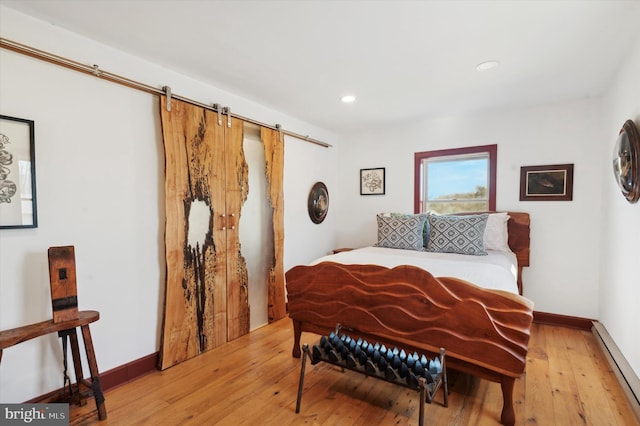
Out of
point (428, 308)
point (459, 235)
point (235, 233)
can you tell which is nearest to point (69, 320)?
point (235, 233)

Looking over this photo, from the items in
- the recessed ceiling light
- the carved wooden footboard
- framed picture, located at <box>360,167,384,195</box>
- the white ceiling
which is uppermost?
the white ceiling

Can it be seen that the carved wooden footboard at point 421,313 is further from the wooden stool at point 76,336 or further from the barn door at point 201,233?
the wooden stool at point 76,336

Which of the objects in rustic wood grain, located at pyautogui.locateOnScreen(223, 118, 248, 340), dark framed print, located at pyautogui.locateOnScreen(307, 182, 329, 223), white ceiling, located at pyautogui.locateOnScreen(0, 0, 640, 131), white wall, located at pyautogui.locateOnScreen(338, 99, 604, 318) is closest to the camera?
white ceiling, located at pyautogui.locateOnScreen(0, 0, 640, 131)

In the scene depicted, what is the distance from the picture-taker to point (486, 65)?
7.59 ft

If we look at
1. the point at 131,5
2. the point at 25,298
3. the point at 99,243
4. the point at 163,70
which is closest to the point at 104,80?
the point at 163,70

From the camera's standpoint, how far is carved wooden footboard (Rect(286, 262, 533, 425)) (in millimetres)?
1701

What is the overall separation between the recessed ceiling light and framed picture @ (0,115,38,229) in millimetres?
2943

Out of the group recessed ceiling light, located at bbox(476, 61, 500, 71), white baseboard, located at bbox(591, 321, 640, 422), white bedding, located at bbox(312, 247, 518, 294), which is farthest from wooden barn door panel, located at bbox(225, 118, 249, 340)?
white baseboard, located at bbox(591, 321, 640, 422)

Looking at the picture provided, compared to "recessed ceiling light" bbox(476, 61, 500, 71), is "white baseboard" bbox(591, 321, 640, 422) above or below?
below

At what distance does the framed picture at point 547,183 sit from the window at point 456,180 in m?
0.30

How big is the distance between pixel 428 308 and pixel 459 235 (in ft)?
4.22

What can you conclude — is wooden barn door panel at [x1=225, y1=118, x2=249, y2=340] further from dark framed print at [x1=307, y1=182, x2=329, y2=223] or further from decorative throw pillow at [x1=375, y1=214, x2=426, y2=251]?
decorative throw pillow at [x1=375, y1=214, x2=426, y2=251]

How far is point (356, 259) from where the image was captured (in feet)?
8.56

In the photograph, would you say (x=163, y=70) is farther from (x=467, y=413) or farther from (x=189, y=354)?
(x=467, y=413)
